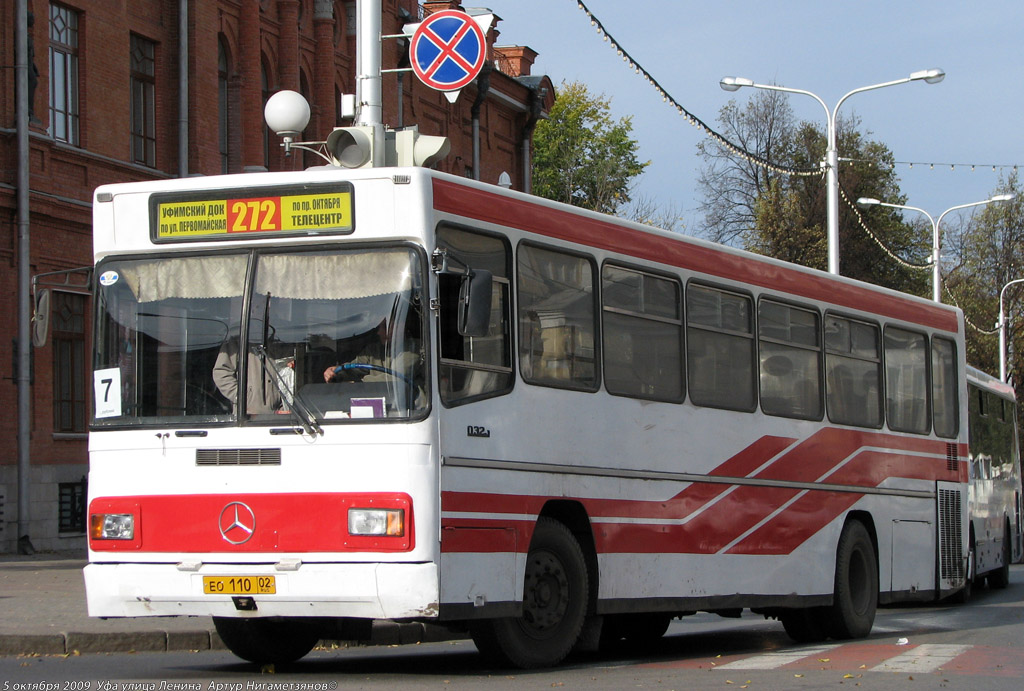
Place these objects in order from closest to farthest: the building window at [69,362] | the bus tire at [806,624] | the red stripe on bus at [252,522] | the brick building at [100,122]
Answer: the red stripe on bus at [252,522] → the bus tire at [806,624] → the brick building at [100,122] → the building window at [69,362]

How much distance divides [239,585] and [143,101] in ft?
63.0

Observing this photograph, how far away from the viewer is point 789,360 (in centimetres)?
1413

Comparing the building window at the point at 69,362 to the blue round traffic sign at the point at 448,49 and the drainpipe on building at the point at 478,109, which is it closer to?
the blue round traffic sign at the point at 448,49

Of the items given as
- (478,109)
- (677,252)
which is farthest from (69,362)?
(478,109)

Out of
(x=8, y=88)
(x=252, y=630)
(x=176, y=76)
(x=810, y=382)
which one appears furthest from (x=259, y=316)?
(x=176, y=76)

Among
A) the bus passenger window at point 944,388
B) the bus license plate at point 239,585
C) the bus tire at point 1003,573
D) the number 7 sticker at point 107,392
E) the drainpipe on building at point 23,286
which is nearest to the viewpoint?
the bus license plate at point 239,585

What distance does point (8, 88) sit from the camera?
23219 millimetres

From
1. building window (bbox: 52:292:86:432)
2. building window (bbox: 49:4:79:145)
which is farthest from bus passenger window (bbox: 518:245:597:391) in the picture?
building window (bbox: 49:4:79:145)

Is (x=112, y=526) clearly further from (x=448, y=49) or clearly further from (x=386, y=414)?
(x=448, y=49)

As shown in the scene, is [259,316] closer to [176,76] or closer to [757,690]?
[757,690]

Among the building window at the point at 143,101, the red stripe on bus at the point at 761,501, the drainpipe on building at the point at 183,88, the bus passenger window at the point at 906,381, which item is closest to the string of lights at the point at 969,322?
the drainpipe on building at the point at 183,88

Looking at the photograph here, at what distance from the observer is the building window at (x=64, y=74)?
24688mm

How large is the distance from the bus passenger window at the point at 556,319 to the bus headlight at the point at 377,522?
1.60 meters

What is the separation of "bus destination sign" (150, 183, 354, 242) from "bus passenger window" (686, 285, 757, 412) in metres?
3.82
